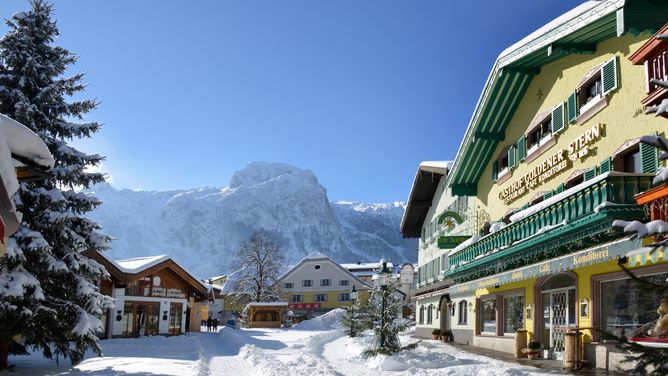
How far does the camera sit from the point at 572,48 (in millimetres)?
17359

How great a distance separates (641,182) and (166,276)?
31807 mm

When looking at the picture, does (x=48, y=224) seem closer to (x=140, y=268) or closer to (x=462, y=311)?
(x=140, y=268)

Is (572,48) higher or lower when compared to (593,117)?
higher

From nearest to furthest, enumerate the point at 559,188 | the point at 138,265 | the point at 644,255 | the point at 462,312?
the point at 644,255 → the point at 559,188 → the point at 462,312 → the point at 138,265

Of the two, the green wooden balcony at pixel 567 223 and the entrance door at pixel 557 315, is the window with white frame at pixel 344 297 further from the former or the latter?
the entrance door at pixel 557 315

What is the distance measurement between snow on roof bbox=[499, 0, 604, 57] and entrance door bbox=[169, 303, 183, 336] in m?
27.1

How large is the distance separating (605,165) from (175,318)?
30640 mm

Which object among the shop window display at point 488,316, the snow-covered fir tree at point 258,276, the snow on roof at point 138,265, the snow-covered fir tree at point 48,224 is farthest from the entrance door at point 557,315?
the snow-covered fir tree at point 258,276

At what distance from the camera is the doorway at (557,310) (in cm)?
1744

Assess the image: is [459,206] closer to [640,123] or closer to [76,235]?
[640,123]

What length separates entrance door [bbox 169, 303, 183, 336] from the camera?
38.0m

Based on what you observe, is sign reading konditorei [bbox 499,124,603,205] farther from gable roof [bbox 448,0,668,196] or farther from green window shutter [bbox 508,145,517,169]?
gable roof [bbox 448,0,668,196]

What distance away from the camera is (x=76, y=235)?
15594 mm

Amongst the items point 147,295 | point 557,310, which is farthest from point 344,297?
point 557,310
